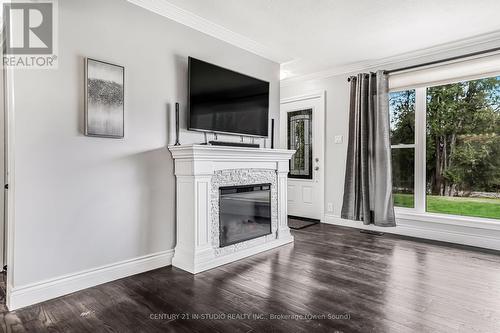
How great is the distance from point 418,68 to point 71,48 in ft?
12.7

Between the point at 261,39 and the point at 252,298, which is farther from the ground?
the point at 261,39

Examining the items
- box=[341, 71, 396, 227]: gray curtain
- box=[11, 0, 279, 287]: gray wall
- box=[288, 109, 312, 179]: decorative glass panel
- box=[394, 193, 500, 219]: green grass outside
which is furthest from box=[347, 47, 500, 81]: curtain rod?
box=[11, 0, 279, 287]: gray wall

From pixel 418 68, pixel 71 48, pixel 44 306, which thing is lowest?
pixel 44 306

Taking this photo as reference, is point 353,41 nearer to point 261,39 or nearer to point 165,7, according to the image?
point 261,39

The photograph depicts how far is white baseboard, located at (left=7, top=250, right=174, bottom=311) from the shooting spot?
2.00 m

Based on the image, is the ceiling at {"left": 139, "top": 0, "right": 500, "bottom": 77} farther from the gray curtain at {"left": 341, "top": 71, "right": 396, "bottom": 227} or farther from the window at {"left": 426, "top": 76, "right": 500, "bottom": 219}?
the window at {"left": 426, "top": 76, "right": 500, "bottom": 219}

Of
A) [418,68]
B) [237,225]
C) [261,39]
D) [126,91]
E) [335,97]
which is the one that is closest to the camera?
[126,91]

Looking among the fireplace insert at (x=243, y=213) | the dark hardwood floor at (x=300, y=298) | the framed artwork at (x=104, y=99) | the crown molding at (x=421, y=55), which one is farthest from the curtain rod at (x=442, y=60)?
the framed artwork at (x=104, y=99)

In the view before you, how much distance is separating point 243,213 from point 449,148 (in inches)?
109

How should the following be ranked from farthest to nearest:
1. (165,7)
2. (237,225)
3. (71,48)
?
(237,225), (165,7), (71,48)

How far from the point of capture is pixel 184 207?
2789 mm

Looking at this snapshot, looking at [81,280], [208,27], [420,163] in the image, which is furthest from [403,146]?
[81,280]

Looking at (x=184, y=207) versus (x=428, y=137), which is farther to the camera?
(x=428, y=137)

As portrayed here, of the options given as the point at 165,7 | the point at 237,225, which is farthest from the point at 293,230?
the point at 165,7
